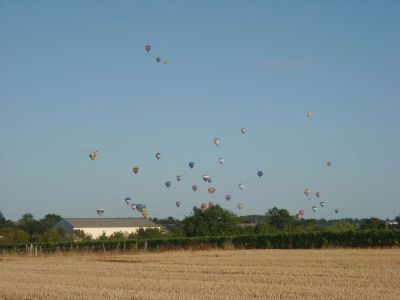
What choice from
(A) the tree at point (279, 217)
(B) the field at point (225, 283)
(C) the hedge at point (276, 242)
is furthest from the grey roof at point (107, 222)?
(B) the field at point (225, 283)

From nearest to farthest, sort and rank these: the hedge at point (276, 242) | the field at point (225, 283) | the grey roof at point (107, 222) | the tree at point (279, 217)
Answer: the field at point (225, 283) < the hedge at point (276, 242) < the tree at point (279, 217) < the grey roof at point (107, 222)

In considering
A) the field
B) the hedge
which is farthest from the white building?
the field

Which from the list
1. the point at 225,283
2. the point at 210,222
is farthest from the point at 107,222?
the point at 225,283

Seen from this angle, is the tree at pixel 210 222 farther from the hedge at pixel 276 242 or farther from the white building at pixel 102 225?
the white building at pixel 102 225

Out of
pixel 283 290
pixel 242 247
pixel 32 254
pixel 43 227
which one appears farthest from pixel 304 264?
pixel 43 227

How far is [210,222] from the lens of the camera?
82375mm

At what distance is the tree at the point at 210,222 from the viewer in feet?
268

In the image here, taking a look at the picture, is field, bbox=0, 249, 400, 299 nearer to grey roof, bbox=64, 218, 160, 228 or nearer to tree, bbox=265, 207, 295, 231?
tree, bbox=265, 207, 295, 231

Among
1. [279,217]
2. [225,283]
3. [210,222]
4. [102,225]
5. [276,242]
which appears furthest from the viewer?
[102,225]

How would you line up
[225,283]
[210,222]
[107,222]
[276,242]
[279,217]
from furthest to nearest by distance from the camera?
[107,222] < [279,217] < [210,222] < [276,242] < [225,283]

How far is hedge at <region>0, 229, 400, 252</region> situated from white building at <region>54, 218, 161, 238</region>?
72762mm

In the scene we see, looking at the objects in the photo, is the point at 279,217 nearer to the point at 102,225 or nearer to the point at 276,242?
the point at 102,225

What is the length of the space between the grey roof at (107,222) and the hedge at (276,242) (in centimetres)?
7623

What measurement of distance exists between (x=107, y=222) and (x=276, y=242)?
96.8 meters
